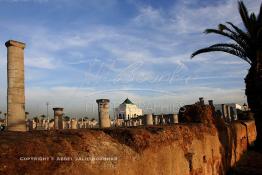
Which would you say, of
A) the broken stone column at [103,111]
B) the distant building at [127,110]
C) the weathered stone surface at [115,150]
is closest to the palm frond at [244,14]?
the weathered stone surface at [115,150]

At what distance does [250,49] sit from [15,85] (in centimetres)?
980

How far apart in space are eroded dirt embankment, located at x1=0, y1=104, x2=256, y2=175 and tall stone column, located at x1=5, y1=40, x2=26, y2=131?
32.9 feet

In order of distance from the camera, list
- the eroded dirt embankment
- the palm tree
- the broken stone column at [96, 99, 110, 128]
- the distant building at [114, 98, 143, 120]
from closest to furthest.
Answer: the eroded dirt embankment → the palm tree → the broken stone column at [96, 99, 110, 128] → the distant building at [114, 98, 143, 120]

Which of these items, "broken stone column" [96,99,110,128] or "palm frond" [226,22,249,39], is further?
"broken stone column" [96,99,110,128]

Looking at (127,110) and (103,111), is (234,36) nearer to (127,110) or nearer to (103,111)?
(103,111)

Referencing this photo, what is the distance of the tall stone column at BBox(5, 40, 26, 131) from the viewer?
1352 centimetres

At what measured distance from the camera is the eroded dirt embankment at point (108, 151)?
1958mm

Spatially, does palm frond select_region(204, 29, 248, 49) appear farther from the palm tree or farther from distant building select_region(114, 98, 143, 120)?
distant building select_region(114, 98, 143, 120)

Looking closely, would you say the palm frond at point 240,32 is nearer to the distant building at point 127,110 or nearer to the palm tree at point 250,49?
the palm tree at point 250,49

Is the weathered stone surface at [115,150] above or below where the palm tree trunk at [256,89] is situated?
below

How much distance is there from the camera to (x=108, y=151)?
2611mm

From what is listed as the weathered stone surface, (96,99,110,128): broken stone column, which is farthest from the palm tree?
(96,99,110,128): broken stone column

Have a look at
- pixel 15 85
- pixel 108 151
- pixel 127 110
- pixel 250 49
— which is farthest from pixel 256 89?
pixel 127 110

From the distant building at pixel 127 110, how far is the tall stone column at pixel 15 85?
5068cm
